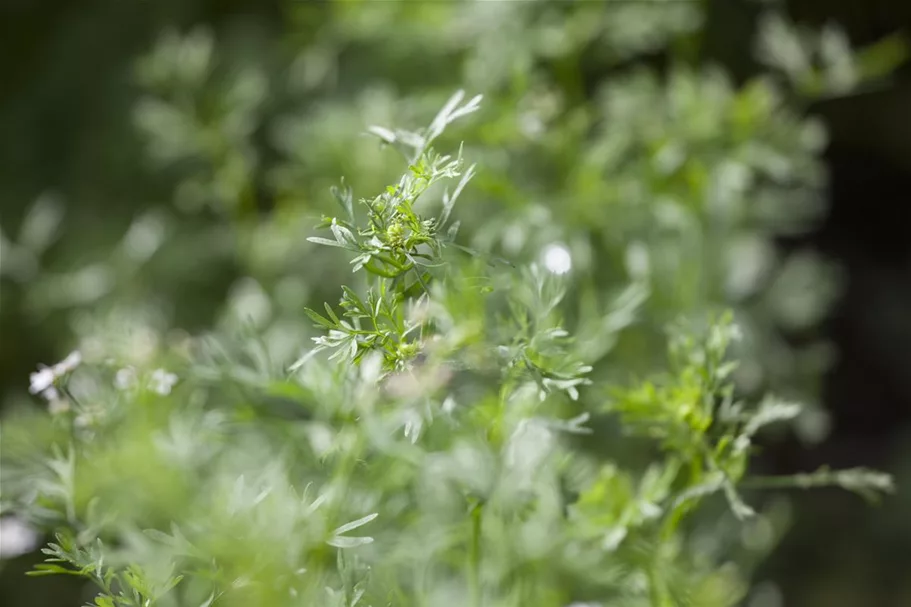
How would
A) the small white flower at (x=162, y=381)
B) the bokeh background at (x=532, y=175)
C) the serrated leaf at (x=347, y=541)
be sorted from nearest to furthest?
the serrated leaf at (x=347, y=541), the small white flower at (x=162, y=381), the bokeh background at (x=532, y=175)

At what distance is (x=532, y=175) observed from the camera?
891 mm

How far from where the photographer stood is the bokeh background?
0.85 m

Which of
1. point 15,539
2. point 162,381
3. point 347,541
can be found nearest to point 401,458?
point 347,541

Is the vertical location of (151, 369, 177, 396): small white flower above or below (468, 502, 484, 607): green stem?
above

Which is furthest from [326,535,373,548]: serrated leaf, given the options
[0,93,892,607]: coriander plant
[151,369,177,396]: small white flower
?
[151,369,177,396]: small white flower

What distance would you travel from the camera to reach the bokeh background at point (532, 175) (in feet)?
2.79

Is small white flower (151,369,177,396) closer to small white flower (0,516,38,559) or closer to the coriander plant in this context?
the coriander plant

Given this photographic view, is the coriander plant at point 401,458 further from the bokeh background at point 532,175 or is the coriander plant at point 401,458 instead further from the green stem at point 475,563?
the bokeh background at point 532,175

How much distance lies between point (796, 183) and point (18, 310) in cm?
98

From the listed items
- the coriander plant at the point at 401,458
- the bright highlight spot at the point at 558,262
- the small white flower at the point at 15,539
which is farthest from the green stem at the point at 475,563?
the small white flower at the point at 15,539

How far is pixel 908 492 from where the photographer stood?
127 cm

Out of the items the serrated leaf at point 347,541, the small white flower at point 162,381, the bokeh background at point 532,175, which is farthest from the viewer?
the bokeh background at point 532,175

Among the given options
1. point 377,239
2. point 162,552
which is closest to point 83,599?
point 162,552

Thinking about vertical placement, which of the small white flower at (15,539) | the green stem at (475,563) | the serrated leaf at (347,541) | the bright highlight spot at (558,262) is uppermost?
the bright highlight spot at (558,262)
